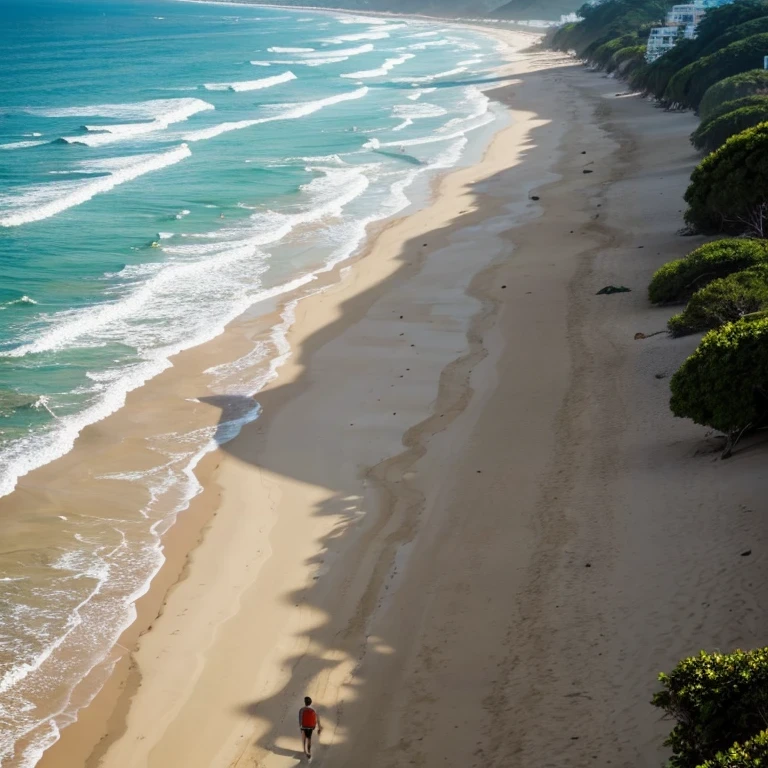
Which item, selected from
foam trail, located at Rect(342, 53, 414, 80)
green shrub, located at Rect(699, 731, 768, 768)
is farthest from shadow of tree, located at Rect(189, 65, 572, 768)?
foam trail, located at Rect(342, 53, 414, 80)

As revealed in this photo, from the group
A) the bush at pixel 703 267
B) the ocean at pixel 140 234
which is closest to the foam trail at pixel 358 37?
the ocean at pixel 140 234

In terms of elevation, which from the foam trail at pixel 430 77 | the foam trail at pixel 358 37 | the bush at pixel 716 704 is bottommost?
the bush at pixel 716 704

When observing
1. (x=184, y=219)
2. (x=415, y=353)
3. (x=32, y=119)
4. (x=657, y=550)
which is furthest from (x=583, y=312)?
(x=32, y=119)

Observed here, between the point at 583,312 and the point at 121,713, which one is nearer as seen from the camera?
the point at 121,713

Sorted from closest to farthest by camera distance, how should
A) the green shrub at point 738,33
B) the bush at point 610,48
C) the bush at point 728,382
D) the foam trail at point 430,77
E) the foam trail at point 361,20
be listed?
the bush at point 728,382 → the green shrub at point 738,33 → the foam trail at point 430,77 → the bush at point 610,48 → the foam trail at point 361,20

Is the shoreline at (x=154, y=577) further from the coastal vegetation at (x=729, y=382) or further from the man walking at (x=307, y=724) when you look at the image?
the coastal vegetation at (x=729, y=382)

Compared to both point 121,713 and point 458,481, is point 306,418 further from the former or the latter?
point 121,713
